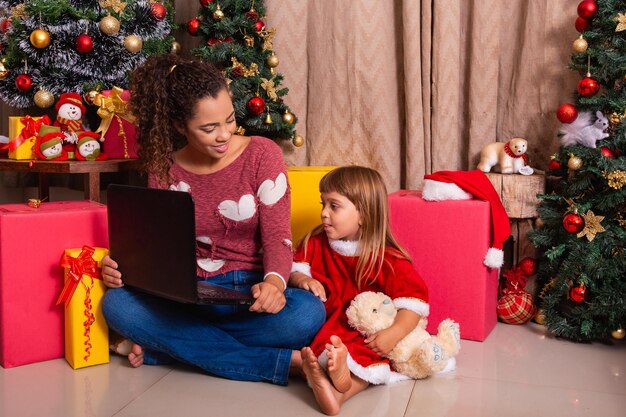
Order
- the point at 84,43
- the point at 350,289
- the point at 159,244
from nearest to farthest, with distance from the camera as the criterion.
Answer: the point at 159,244, the point at 350,289, the point at 84,43

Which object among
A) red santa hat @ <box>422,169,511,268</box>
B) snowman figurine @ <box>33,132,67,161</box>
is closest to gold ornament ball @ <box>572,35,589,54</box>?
red santa hat @ <box>422,169,511,268</box>

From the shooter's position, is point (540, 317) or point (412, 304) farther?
point (540, 317)

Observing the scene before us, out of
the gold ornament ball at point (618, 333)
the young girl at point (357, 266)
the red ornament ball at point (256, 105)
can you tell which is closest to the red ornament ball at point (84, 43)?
the red ornament ball at point (256, 105)

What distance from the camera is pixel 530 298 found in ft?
6.66

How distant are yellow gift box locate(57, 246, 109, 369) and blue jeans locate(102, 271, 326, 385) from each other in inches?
1.9

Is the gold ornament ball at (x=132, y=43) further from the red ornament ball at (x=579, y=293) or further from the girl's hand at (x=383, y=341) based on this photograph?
the red ornament ball at (x=579, y=293)

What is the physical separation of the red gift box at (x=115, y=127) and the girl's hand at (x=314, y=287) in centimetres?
89

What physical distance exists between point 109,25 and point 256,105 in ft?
1.78

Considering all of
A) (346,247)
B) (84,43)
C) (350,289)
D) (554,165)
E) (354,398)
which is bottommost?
(354,398)

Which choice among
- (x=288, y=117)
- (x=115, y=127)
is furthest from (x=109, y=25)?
(x=288, y=117)

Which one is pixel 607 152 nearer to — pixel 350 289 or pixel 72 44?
pixel 350 289

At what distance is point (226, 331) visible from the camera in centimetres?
164

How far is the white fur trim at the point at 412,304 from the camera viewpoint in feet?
5.21

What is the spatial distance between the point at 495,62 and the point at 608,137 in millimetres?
515
